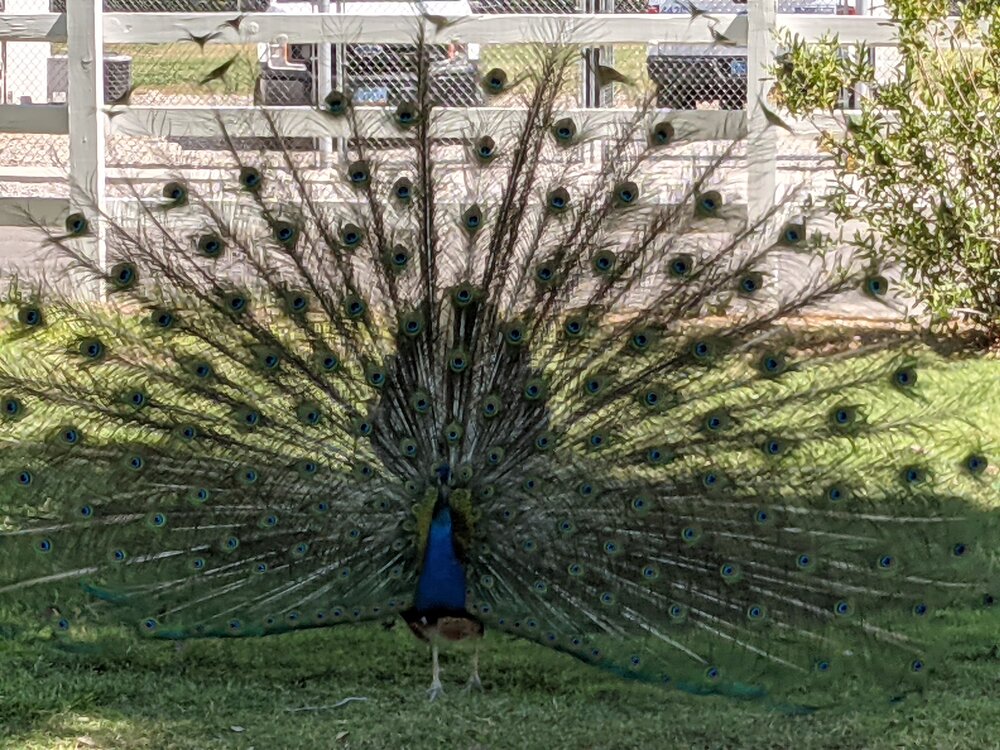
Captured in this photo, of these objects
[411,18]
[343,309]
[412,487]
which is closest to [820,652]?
[412,487]

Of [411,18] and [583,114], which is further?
[411,18]

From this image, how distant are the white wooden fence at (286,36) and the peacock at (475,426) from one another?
4.25 meters

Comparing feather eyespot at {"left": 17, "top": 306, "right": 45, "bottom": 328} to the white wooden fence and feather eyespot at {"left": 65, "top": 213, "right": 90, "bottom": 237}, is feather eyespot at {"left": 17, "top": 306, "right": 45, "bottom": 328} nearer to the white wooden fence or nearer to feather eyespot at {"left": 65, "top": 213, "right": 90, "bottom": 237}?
feather eyespot at {"left": 65, "top": 213, "right": 90, "bottom": 237}

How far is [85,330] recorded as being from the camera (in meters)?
4.69

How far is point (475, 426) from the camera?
4.65 metres

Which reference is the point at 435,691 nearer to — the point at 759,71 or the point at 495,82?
the point at 495,82

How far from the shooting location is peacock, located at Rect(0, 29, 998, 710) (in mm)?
4473

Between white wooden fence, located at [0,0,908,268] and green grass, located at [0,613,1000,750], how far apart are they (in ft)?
14.5

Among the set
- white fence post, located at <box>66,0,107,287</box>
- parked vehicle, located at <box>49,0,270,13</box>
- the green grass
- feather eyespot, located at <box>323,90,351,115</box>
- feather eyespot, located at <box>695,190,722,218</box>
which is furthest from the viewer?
parked vehicle, located at <box>49,0,270,13</box>

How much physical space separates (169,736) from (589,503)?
4.37 ft

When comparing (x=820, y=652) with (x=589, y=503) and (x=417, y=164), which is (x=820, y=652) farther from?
(x=417, y=164)

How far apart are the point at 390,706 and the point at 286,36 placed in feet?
18.0

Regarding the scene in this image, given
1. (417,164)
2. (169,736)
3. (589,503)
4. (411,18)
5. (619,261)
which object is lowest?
(169,736)

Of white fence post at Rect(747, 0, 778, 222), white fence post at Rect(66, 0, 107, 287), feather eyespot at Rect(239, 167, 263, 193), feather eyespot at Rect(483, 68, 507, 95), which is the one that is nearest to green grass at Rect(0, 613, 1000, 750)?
feather eyespot at Rect(239, 167, 263, 193)
